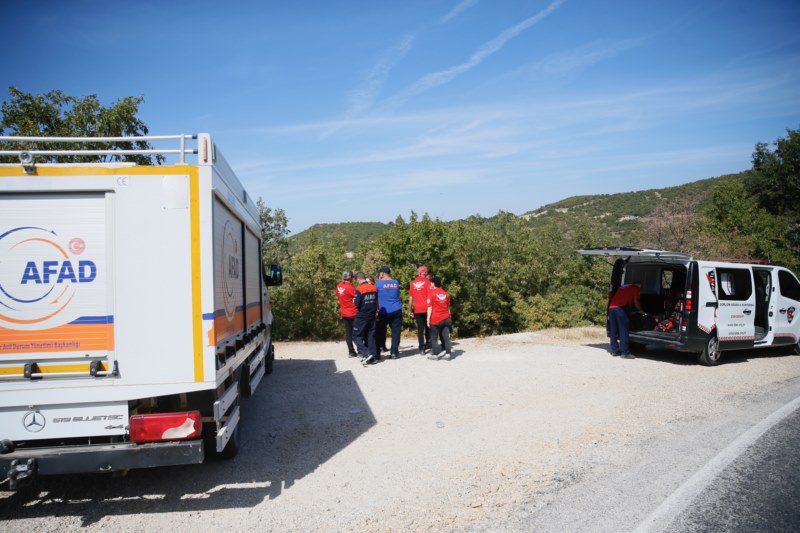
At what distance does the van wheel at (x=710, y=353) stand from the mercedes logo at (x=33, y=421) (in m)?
10.8

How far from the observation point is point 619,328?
1105 cm

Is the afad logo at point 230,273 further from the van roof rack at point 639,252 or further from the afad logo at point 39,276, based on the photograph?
the van roof rack at point 639,252

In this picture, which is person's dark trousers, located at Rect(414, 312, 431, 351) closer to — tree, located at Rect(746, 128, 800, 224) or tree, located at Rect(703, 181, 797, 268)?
tree, located at Rect(703, 181, 797, 268)

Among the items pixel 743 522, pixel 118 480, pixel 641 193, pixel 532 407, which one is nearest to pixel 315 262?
pixel 532 407

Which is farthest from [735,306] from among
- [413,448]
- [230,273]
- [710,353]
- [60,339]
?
[60,339]

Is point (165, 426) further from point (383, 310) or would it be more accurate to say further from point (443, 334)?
point (443, 334)

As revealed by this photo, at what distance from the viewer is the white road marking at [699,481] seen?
3820mm

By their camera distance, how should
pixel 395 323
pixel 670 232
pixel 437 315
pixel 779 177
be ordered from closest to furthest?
1. pixel 437 315
2. pixel 395 323
3. pixel 670 232
4. pixel 779 177

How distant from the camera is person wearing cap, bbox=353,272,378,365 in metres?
10.5

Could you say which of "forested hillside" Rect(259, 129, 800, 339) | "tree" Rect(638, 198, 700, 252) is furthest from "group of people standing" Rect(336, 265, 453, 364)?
"tree" Rect(638, 198, 700, 252)

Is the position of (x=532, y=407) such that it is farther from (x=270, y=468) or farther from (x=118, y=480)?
(x=118, y=480)

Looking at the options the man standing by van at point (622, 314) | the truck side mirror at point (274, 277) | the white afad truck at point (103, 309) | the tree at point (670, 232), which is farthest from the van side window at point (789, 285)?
the tree at point (670, 232)

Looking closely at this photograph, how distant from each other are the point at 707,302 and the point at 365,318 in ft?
22.4

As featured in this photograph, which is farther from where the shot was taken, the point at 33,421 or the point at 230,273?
the point at 230,273
